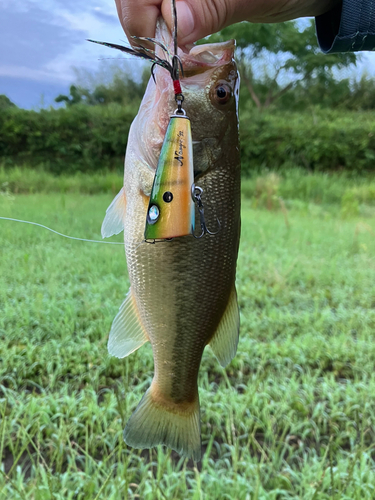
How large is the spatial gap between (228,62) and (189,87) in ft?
0.26

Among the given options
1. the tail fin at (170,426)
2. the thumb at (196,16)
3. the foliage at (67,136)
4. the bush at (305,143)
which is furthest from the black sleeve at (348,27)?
the bush at (305,143)

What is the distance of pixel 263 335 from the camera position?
77.8 inches

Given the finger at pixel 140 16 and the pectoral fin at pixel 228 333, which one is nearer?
the finger at pixel 140 16

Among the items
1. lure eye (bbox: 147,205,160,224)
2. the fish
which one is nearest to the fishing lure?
lure eye (bbox: 147,205,160,224)

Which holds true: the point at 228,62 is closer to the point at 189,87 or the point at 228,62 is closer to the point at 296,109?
the point at 189,87

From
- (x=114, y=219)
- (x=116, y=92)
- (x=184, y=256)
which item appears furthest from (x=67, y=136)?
(x=184, y=256)

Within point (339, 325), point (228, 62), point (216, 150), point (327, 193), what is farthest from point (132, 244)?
point (327, 193)

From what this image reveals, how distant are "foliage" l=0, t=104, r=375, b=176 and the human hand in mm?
2668

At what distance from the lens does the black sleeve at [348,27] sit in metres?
0.76

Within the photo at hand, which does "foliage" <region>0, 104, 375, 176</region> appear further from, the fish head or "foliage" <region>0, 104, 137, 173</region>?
the fish head


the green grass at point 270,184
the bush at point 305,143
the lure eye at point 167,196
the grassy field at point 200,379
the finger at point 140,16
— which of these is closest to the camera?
the lure eye at point 167,196

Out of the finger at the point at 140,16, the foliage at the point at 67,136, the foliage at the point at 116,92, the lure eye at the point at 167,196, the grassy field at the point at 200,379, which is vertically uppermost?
the foliage at the point at 116,92

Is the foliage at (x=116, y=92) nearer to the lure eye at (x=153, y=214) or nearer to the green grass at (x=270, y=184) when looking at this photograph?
the green grass at (x=270, y=184)

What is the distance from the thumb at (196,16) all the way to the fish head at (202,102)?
0.8 inches
